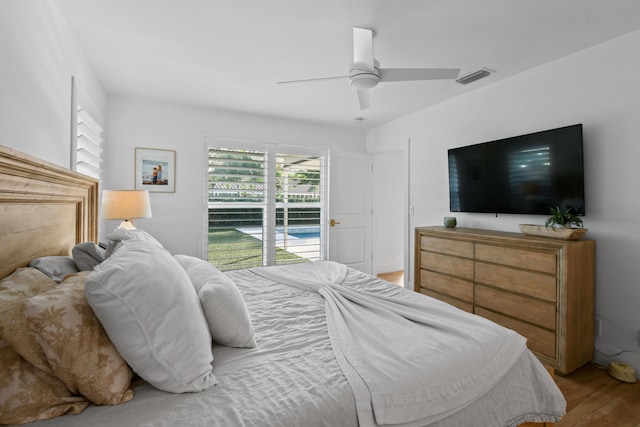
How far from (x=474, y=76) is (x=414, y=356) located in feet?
9.23

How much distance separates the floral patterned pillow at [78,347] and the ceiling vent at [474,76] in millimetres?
3319

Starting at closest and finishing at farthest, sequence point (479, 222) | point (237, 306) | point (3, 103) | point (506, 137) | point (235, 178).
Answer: point (237, 306) → point (3, 103) → point (506, 137) → point (479, 222) → point (235, 178)

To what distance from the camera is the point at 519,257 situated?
8.30 feet

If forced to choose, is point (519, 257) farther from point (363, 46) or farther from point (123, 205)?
point (123, 205)

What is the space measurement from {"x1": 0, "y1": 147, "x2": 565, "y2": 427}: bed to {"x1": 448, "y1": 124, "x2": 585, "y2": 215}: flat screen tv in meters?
1.78

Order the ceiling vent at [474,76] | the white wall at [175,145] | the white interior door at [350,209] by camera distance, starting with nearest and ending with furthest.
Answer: the ceiling vent at [474,76] → the white wall at [175,145] → the white interior door at [350,209]

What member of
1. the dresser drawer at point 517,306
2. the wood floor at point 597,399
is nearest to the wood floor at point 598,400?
the wood floor at point 597,399

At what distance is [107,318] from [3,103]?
1230 millimetres

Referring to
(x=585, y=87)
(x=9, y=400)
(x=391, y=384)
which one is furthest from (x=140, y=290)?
(x=585, y=87)

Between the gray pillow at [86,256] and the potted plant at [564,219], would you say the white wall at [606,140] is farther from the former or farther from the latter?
the gray pillow at [86,256]

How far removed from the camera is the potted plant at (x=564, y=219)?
2.45 m

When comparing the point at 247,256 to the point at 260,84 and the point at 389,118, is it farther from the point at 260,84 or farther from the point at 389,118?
the point at 389,118

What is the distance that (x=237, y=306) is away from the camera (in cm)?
128

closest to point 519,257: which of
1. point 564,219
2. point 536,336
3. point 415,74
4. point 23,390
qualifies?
point 564,219
